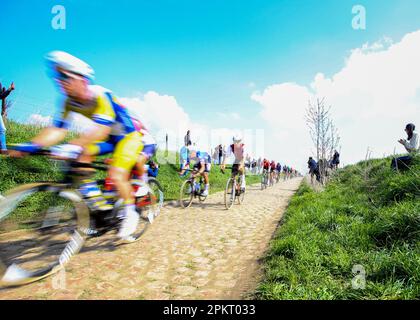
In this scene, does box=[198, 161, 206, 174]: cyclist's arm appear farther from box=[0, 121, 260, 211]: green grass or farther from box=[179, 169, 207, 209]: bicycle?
box=[0, 121, 260, 211]: green grass

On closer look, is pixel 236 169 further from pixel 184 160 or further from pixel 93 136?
pixel 93 136

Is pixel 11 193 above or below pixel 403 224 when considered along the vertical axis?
above

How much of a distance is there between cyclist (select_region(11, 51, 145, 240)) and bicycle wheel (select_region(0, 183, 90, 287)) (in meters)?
0.28

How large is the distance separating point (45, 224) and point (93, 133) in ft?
4.55

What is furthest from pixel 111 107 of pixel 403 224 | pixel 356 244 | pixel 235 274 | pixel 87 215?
pixel 403 224

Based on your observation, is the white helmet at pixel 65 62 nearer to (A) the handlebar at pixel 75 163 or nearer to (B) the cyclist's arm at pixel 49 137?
(B) the cyclist's arm at pixel 49 137

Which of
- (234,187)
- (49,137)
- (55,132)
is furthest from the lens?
(234,187)

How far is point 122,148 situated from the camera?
12.1 feet

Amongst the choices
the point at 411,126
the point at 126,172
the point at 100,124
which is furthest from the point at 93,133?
the point at 411,126

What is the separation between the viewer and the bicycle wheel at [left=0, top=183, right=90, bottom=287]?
108 inches

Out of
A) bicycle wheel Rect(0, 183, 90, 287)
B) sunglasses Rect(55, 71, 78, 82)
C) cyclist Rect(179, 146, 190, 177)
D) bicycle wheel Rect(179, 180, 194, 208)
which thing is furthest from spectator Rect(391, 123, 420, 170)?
sunglasses Rect(55, 71, 78, 82)

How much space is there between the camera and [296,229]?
452 centimetres

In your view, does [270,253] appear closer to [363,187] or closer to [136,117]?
[136,117]

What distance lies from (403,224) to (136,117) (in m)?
4.70
